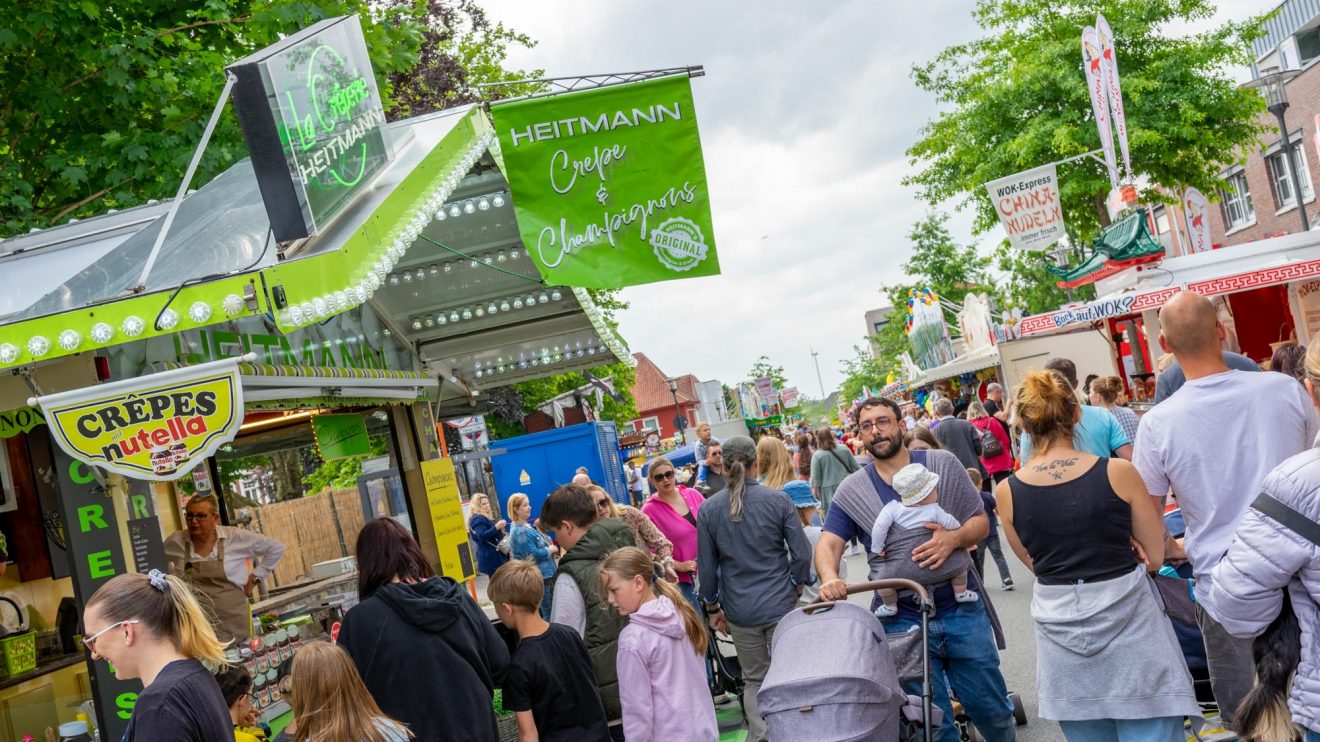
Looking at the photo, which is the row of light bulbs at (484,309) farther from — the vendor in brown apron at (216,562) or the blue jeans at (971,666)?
the blue jeans at (971,666)

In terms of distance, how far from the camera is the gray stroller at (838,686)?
4469 mm

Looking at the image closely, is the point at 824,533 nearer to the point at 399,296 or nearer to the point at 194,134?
the point at 399,296

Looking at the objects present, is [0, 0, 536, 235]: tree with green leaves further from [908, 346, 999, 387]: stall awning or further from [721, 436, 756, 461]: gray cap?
[908, 346, 999, 387]: stall awning

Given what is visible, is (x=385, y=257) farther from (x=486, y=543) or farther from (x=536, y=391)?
(x=536, y=391)

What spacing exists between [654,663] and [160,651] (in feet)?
7.33

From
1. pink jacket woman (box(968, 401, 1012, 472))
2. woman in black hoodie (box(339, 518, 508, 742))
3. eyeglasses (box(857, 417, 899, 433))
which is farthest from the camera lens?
pink jacket woman (box(968, 401, 1012, 472))

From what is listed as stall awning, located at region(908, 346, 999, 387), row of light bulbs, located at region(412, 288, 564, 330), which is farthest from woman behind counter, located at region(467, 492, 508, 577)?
stall awning, located at region(908, 346, 999, 387)

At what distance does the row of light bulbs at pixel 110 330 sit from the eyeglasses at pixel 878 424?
114 inches

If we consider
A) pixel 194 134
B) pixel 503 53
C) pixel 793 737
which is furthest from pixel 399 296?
pixel 503 53

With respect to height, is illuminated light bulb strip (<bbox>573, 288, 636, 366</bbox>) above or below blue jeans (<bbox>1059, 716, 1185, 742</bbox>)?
above

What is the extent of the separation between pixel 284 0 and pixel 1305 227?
28.0 metres

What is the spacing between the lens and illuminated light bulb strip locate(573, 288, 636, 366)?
10.6 m

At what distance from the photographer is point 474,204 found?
9.00 m

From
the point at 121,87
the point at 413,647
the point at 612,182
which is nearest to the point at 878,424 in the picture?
the point at 413,647
